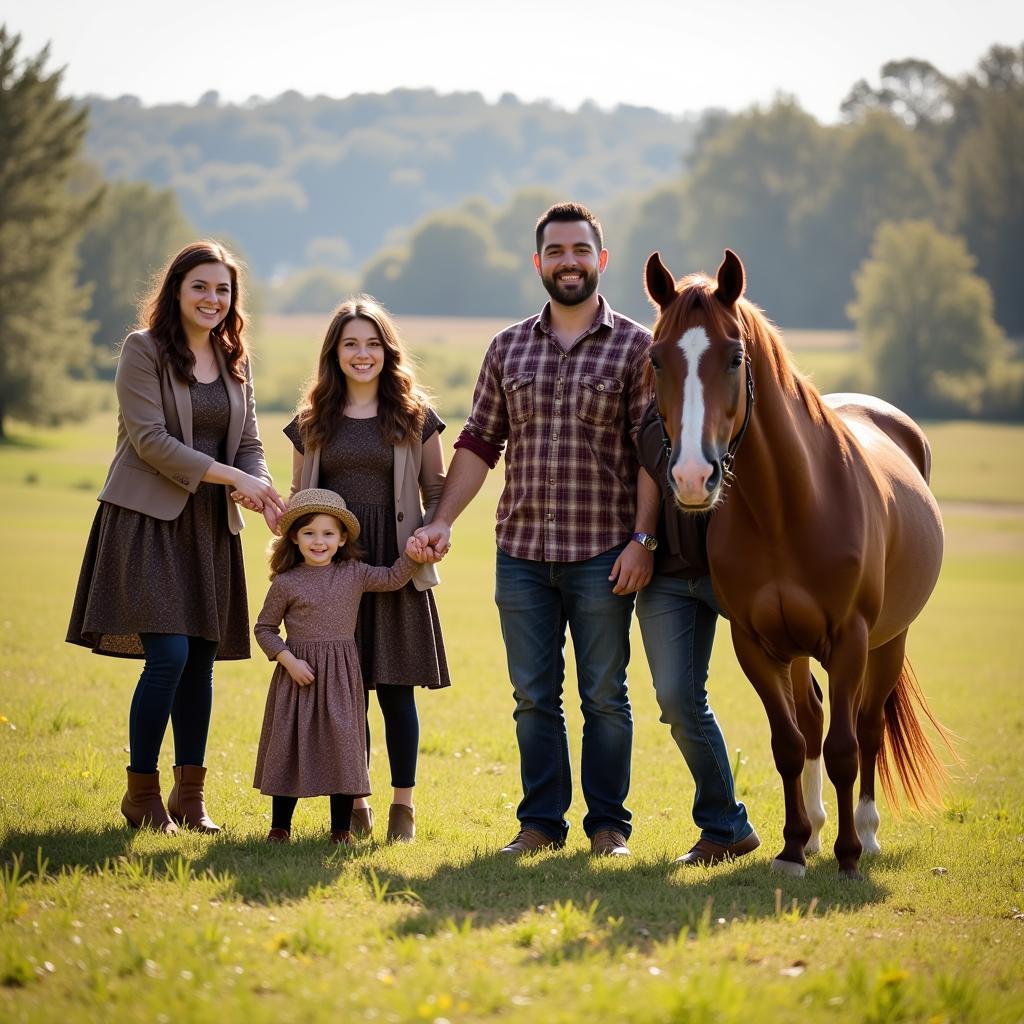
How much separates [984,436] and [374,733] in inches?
2107

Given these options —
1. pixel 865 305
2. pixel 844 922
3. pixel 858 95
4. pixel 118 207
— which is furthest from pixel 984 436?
pixel 858 95

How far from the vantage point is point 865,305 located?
70125 mm

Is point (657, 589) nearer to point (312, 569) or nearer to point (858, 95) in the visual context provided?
point (312, 569)

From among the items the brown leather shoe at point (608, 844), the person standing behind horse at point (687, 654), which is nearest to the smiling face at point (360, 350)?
the person standing behind horse at point (687, 654)

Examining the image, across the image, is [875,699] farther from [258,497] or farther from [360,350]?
[258,497]

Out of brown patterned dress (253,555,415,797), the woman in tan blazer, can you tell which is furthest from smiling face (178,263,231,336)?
brown patterned dress (253,555,415,797)

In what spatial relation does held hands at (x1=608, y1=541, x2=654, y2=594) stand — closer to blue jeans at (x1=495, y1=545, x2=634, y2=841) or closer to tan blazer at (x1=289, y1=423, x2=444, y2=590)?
blue jeans at (x1=495, y1=545, x2=634, y2=841)

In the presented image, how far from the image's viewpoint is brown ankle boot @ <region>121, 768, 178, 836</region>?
5609mm

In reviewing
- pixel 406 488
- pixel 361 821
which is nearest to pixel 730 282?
pixel 406 488

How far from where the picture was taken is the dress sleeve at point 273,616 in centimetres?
555

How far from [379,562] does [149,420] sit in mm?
1233

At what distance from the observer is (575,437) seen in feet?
18.7

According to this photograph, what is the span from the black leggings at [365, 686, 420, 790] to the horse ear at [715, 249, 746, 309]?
234 centimetres

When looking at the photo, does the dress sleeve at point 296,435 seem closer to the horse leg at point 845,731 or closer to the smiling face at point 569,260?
the smiling face at point 569,260
